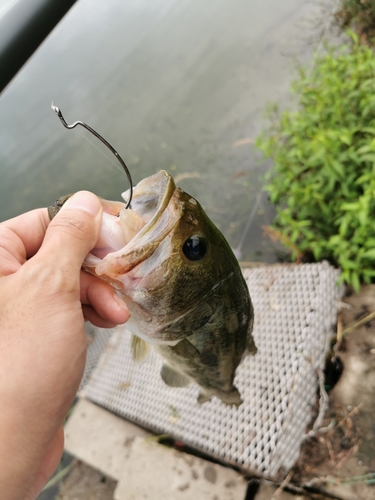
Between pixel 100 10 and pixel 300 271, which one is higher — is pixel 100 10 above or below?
above

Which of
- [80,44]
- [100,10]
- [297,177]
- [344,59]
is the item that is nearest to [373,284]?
[297,177]

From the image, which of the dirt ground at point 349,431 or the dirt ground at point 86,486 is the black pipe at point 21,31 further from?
the dirt ground at point 86,486

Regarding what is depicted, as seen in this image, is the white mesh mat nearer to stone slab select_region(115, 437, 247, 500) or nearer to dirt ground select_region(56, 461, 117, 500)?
stone slab select_region(115, 437, 247, 500)

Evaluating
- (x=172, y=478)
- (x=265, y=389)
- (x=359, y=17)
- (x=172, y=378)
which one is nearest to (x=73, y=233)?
(x=172, y=378)

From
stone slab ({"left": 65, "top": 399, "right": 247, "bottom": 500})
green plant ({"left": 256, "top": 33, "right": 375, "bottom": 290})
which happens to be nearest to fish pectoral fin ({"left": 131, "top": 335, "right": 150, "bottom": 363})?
stone slab ({"left": 65, "top": 399, "right": 247, "bottom": 500})

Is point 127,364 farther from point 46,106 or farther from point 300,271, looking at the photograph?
point 46,106

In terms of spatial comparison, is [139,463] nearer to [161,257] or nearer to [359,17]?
[161,257]
